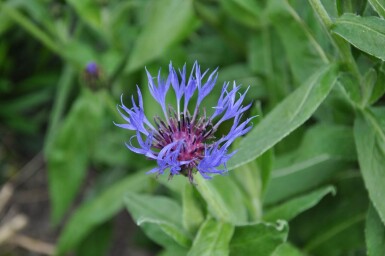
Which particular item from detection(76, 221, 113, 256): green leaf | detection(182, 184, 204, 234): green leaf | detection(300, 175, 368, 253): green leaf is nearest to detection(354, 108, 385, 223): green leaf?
detection(182, 184, 204, 234): green leaf

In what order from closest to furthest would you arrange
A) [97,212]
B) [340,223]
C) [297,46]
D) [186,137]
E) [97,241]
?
[186,137] → [297,46] → [340,223] → [97,212] → [97,241]

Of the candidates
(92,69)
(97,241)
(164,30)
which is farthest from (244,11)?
(97,241)

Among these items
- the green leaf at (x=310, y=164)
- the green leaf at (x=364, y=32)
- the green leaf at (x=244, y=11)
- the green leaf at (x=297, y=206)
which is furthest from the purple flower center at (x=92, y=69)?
the green leaf at (x=364, y=32)

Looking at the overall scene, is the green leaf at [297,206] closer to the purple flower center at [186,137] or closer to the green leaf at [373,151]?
the green leaf at [373,151]

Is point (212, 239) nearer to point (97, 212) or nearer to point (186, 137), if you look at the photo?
point (186, 137)

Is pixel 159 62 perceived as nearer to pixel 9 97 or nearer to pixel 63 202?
pixel 63 202

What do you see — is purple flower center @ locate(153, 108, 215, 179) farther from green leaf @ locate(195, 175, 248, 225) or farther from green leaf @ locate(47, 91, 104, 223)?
green leaf @ locate(47, 91, 104, 223)
